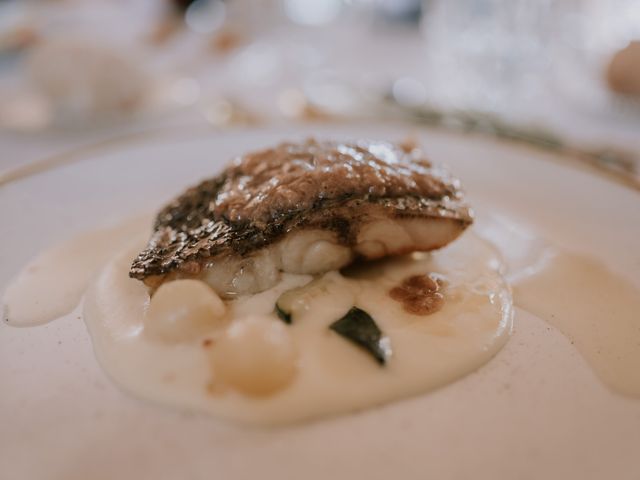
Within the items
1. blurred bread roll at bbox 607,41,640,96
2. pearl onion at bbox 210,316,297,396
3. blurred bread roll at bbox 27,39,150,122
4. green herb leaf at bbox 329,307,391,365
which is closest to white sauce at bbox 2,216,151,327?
pearl onion at bbox 210,316,297,396

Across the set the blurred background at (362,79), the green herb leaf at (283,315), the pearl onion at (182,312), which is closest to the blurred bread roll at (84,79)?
the blurred background at (362,79)

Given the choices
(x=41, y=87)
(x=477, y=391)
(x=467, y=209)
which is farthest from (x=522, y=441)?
(x=41, y=87)

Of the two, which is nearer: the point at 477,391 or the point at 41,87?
the point at 477,391

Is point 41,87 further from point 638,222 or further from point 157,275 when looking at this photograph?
point 638,222

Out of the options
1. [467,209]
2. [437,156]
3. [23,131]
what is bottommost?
[23,131]

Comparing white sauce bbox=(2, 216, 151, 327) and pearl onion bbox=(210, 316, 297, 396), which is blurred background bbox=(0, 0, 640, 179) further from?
pearl onion bbox=(210, 316, 297, 396)

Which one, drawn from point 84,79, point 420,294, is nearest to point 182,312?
point 420,294
